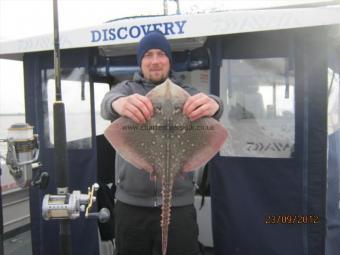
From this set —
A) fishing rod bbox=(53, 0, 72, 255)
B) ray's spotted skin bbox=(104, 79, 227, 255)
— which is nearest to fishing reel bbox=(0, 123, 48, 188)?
fishing rod bbox=(53, 0, 72, 255)

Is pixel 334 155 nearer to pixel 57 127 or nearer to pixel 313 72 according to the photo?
pixel 313 72

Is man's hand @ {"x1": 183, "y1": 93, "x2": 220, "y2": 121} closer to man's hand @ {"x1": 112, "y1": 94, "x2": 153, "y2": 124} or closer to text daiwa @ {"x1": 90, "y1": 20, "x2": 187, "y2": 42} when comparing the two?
man's hand @ {"x1": 112, "y1": 94, "x2": 153, "y2": 124}

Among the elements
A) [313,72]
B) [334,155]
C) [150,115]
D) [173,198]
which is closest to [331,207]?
[334,155]

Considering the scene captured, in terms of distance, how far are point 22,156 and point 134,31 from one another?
4.16 ft

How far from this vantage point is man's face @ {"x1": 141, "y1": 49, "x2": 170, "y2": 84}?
2.46 metres

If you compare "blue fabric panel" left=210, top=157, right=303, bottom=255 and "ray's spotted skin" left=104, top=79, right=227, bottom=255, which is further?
"blue fabric panel" left=210, top=157, right=303, bottom=255

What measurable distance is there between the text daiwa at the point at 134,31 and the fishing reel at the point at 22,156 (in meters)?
0.96

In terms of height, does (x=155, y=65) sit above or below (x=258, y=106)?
above

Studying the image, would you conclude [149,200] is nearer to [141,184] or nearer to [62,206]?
[141,184]

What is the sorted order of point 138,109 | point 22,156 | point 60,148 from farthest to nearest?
point 22,156 < point 60,148 < point 138,109

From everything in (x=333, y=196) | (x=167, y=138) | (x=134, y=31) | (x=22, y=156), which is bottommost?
(x=333, y=196)
